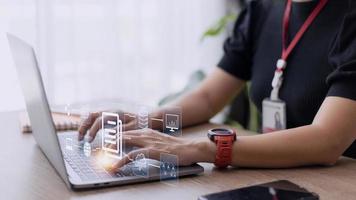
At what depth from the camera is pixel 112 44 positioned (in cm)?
249

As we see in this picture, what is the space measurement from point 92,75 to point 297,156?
1.50 metres

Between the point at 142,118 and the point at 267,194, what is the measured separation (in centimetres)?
36

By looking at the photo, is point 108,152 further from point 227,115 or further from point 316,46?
point 227,115

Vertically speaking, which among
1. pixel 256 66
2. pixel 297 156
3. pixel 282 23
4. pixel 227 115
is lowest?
pixel 227 115

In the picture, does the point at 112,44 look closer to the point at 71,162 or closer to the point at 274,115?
the point at 274,115

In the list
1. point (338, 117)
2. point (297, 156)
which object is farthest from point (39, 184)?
point (338, 117)

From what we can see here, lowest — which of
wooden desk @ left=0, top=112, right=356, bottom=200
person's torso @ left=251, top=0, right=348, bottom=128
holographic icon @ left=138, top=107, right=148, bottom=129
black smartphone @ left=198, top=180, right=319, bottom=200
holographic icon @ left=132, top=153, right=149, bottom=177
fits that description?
wooden desk @ left=0, top=112, right=356, bottom=200

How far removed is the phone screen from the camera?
900 millimetres

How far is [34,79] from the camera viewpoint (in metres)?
0.98

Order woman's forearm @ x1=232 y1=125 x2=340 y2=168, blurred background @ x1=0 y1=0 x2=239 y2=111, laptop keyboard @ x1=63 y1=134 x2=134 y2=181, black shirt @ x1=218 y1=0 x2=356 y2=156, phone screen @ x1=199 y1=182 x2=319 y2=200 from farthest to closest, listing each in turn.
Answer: blurred background @ x1=0 y1=0 x2=239 y2=111
black shirt @ x1=218 y1=0 x2=356 y2=156
woman's forearm @ x1=232 y1=125 x2=340 y2=168
laptop keyboard @ x1=63 y1=134 x2=134 y2=181
phone screen @ x1=199 y1=182 x2=319 y2=200

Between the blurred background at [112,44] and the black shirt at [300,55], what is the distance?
0.87m

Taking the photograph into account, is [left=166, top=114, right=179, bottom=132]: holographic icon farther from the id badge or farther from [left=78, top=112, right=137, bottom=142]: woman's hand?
the id badge

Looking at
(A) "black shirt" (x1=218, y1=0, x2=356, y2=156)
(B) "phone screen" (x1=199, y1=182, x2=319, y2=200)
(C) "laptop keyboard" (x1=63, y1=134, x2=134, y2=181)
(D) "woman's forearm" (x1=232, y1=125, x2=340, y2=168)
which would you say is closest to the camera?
(B) "phone screen" (x1=199, y1=182, x2=319, y2=200)

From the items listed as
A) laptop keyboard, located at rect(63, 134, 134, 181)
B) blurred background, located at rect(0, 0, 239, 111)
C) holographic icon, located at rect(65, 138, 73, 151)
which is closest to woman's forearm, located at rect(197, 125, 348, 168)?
laptop keyboard, located at rect(63, 134, 134, 181)
